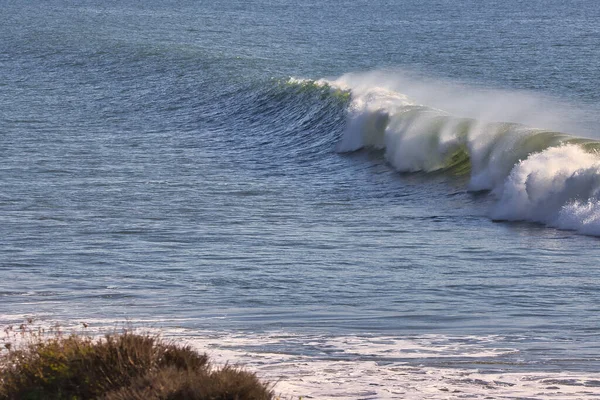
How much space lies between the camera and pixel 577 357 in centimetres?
991

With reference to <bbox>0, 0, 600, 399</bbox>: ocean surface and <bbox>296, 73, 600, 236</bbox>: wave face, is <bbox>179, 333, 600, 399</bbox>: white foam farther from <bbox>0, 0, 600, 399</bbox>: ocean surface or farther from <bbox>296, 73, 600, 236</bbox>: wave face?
<bbox>296, 73, 600, 236</bbox>: wave face

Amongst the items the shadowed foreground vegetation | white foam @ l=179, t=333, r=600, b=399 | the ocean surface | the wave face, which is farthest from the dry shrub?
the wave face

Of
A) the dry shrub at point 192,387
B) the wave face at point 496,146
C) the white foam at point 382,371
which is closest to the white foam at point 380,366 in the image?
the white foam at point 382,371

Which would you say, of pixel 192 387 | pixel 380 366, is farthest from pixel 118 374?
pixel 380 366

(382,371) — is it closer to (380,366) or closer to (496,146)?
(380,366)

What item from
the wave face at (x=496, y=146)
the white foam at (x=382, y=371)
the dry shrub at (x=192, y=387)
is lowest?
the white foam at (x=382, y=371)

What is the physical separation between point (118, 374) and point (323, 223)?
34.9ft

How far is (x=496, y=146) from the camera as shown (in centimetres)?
2330

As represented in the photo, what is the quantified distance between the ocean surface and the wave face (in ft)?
0.22

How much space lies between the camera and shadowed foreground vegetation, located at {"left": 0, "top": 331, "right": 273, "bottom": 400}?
23.3ft

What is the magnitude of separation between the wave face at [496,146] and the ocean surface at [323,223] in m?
0.07

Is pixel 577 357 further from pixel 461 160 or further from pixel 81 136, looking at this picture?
pixel 81 136

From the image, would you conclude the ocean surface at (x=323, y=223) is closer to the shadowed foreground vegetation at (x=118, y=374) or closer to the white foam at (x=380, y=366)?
the white foam at (x=380, y=366)

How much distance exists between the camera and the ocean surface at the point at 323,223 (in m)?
10.3
